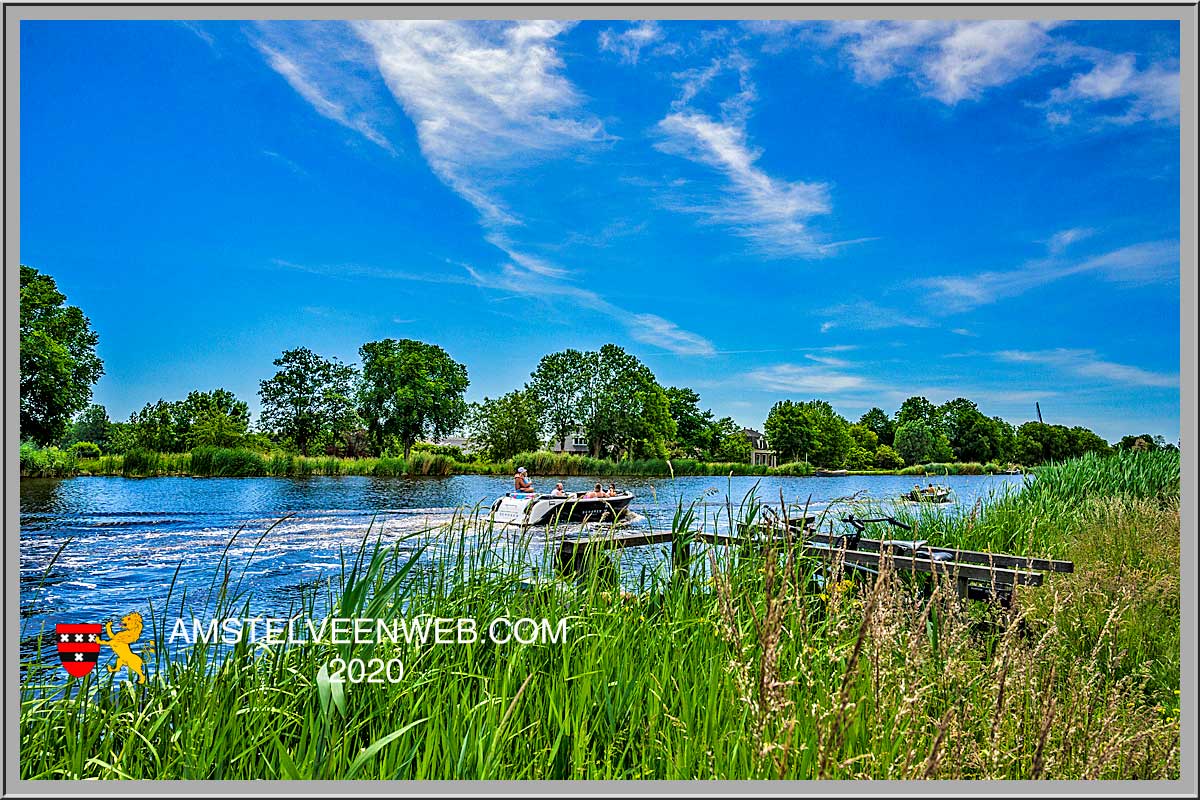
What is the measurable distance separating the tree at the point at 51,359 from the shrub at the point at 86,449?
0.75m

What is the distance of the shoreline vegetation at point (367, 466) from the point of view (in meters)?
4.90

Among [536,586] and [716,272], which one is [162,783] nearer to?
[536,586]

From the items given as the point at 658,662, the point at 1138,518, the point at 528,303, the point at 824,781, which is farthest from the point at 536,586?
the point at 1138,518

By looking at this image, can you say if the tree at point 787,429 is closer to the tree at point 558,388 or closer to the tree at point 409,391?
the tree at point 558,388

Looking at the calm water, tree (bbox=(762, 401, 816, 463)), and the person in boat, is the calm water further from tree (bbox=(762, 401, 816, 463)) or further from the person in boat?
tree (bbox=(762, 401, 816, 463))

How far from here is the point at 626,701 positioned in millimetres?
2650

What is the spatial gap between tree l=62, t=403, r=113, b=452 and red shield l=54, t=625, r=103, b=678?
4.21 feet

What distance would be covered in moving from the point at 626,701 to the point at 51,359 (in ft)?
8.30

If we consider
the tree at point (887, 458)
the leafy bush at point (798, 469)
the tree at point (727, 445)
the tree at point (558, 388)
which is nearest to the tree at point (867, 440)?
the tree at point (887, 458)

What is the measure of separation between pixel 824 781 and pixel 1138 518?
5.68 meters

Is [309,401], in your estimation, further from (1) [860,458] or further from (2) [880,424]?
(1) [860,458]

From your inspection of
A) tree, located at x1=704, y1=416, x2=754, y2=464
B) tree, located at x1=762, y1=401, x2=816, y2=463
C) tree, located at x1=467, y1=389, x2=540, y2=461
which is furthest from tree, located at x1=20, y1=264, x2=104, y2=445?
tree, located at x1=704, y1=416, x2=754, y2=464

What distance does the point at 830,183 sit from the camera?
3334 mm

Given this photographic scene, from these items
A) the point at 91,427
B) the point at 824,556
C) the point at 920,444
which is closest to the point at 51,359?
the point at 91,427
